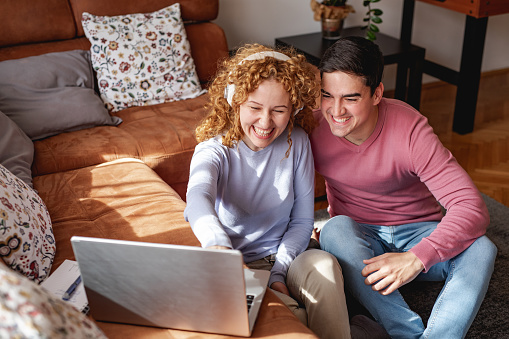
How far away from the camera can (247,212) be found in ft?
5.15

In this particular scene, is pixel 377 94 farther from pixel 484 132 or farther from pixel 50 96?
pixel 484 132

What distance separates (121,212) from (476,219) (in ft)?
3.43

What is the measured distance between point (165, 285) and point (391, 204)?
0.89 metres

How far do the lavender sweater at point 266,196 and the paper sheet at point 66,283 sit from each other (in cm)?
41

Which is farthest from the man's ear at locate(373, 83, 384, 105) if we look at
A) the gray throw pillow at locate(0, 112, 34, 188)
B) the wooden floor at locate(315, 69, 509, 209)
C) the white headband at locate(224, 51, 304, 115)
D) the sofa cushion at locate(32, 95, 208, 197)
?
the gray throw pillow at locate(0, 112, 34, 188)

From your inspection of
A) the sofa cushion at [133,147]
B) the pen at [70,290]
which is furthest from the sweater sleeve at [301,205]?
the sofa cushion at [133,147]

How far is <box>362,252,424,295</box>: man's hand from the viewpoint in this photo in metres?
1.40

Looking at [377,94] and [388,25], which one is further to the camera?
[388,25]

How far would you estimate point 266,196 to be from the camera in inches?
61.7

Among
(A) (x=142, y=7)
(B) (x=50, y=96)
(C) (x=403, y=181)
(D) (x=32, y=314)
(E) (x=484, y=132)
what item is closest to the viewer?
(D) (x=32, y=314)

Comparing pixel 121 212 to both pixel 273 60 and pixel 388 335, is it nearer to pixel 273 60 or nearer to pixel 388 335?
pixel 273 60

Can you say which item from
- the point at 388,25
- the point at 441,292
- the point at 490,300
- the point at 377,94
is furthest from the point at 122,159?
the point at 388,25

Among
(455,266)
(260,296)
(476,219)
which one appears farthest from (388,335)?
(260,296)

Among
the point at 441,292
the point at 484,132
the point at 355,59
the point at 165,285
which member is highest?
the point at 355,59
